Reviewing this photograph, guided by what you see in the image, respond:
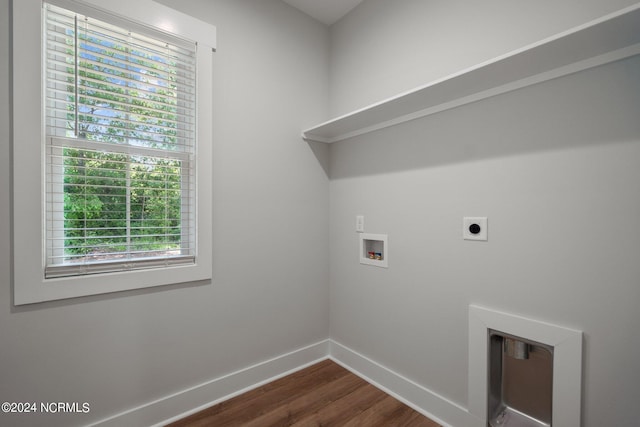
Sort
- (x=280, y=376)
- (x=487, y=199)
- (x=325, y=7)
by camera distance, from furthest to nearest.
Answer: (x=325, y=7) < (x=280, y=376) < (x=487, y=199)

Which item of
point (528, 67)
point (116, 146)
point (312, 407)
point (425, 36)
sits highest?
point (425, 36)

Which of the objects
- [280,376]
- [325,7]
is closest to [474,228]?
[280,376]

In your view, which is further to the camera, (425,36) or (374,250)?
(374,250)

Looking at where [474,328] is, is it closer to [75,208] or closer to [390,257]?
[390,257]

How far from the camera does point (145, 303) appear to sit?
1574 millimetres

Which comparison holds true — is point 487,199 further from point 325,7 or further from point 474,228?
point 325,7

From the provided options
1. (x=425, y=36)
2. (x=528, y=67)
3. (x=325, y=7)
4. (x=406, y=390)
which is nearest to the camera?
(x=528, y=67)

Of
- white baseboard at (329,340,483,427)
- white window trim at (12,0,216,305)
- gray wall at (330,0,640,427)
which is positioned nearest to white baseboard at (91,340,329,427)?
white baseboard at (329,340,483,427)

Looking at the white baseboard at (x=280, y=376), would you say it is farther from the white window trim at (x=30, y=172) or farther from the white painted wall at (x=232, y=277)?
the white window trim at (x=30, y=172)

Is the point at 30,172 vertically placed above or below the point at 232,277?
above

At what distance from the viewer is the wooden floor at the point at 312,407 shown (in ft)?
5.40

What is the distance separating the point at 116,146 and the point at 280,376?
185 cm

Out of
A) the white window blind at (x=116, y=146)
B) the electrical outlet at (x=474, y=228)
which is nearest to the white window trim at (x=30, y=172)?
the white window blind at (x=116, y=146)

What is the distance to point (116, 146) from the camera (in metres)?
1.50
